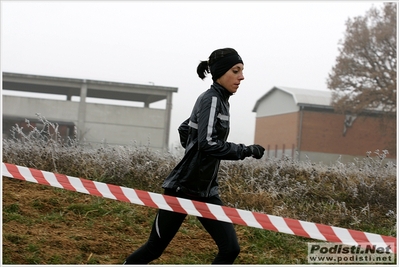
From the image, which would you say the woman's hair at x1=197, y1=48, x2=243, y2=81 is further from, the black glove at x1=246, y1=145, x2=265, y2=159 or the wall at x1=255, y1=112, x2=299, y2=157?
the wall at x1=255, y1=112, x2=299, y2=157

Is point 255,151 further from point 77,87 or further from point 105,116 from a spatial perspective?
point 77,87

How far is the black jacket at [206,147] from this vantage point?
164 inches

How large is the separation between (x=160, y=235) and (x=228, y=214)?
51 centimetres

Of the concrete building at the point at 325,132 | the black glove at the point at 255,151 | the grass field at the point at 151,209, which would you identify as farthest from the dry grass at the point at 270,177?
the concrete building at the point at 325,132

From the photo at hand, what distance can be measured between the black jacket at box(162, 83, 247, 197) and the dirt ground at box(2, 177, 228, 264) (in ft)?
7.20

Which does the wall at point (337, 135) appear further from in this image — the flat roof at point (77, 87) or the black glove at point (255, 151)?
the black glove at point (255, 151)

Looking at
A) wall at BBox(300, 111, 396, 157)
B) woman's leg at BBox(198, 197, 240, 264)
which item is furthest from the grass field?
wall at BBox(300, 111, 396, 157)

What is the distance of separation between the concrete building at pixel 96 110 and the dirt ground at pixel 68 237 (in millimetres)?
34109

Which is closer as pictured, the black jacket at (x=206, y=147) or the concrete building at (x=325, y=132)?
the black jacket at (x=206, y=147)

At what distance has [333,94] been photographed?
48844mm

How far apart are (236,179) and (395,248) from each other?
4.26m

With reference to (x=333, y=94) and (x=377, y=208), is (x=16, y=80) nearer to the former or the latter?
(x=333, y=94)

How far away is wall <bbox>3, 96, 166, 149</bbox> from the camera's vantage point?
42.2 m

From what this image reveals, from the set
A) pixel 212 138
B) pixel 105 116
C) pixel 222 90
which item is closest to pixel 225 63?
pixel 222 90
